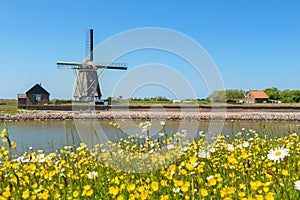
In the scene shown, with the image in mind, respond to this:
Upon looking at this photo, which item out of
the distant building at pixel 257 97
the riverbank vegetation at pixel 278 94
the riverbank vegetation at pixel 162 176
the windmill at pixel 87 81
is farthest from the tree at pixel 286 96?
the riverbank vegetation at pixel 162 176

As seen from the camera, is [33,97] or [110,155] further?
[33,97]

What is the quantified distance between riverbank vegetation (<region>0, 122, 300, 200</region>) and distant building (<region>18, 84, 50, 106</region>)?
4385 centimetres

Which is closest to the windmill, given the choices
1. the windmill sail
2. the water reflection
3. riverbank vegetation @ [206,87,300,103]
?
the windmill sail

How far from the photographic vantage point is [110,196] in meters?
2.42

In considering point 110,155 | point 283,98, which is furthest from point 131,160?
point 283,98

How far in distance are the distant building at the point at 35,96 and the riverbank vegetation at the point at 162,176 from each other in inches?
1726

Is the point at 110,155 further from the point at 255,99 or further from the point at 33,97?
the point at 255,99

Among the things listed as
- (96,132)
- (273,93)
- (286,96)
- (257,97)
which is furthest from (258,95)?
(96,132)

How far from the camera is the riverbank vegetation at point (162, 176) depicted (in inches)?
79.5

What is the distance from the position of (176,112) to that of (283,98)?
4701cm

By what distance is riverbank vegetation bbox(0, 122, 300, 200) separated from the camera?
2.02 m

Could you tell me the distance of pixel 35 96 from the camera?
4547cm

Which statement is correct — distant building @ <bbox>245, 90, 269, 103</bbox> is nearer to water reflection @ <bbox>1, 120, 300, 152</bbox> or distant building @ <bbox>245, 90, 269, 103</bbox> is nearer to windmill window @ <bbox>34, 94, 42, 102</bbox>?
windmill window @ <bbox>34, 94, 42, 102</bbox>

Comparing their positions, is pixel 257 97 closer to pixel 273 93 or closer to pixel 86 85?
pixel 273 93
